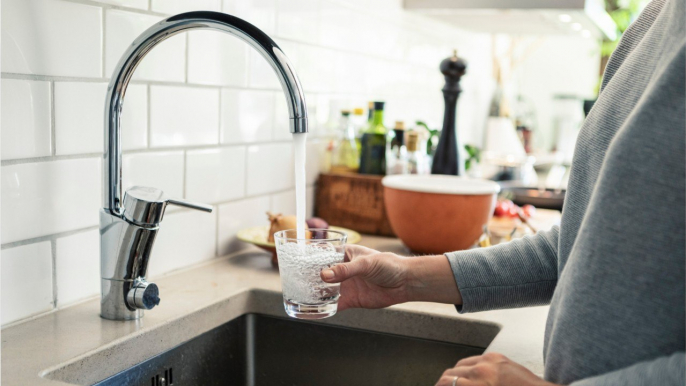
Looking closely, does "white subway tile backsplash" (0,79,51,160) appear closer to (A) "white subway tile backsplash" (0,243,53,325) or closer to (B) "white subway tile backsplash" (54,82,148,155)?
(B) "white subway tile backsplash" (54,82,148,155)

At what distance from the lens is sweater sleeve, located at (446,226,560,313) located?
0.99 m

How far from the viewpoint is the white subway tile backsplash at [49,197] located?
96 cm

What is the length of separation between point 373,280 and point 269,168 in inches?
24.9

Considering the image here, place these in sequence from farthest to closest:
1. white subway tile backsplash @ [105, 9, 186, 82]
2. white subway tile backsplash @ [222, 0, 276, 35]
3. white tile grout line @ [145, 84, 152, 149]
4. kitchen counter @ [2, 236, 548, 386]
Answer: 1. white subway tile backsplash @ [222, 0, 276, 35]
2. white tile grout line @ [145, 84, 152, 149]
3. white subway tile backsplash @ [105, 9, 186, 82]
4. kitchen counter @ [2, 236, 548, 386]

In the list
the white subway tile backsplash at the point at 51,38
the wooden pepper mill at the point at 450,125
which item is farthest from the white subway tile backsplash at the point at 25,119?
the wooden pepper mill at the point at 450,125

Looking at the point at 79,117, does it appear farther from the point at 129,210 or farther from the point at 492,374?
the point at 492,374

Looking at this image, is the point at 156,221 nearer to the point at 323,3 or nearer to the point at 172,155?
the point at 172,155

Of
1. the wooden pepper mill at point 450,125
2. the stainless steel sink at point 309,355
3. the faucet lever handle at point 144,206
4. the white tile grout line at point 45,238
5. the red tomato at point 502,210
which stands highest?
the wooden pepper mill at point 450,125

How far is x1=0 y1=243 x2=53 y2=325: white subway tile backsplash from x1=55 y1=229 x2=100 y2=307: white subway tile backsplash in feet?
0.07

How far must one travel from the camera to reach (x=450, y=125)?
188cm

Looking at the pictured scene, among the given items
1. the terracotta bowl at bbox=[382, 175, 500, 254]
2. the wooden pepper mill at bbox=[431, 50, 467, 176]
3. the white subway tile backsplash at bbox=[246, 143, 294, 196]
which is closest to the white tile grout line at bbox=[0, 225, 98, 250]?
the white subway tile backsplash at bbox=[246, 143, 294, 196]

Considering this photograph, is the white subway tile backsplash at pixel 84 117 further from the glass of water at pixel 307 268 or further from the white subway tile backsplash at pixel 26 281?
the glass of water at pixel 307 268

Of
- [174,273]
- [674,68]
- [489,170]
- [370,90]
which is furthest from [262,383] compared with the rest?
[489,170]

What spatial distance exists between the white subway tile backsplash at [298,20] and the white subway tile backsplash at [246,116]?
0.16 meters
